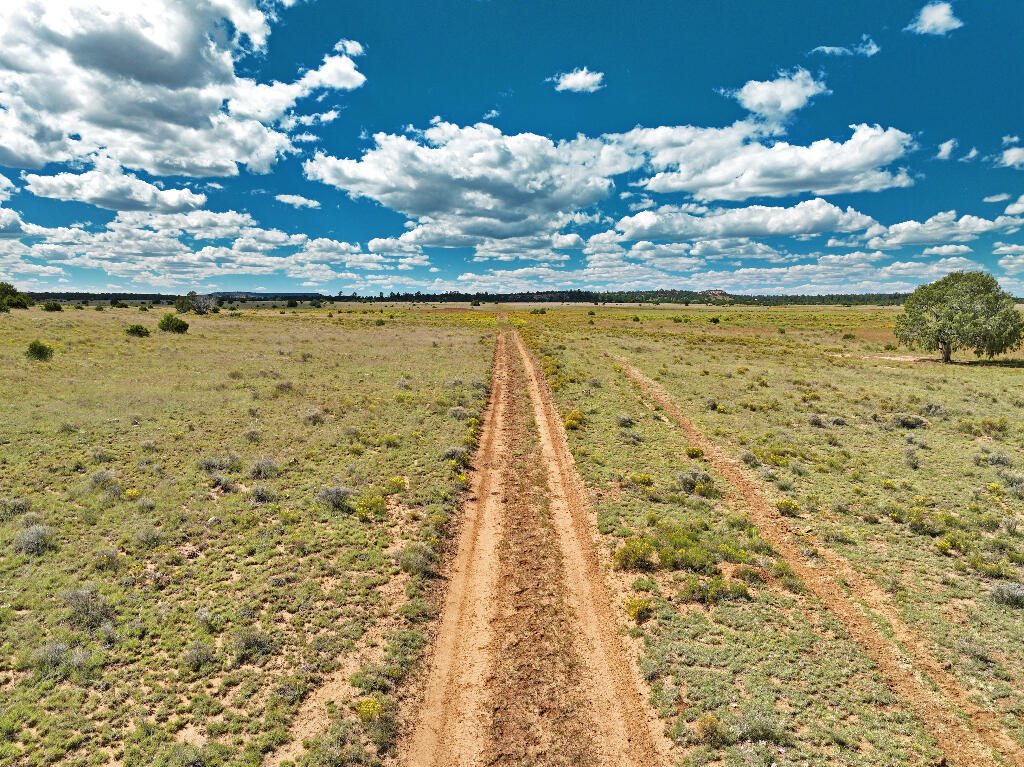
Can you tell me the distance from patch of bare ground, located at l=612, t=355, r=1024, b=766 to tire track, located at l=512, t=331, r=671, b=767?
5.31 m

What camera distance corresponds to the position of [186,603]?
37.8 ft

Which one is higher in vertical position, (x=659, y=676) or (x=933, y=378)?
(x=933, y=378)

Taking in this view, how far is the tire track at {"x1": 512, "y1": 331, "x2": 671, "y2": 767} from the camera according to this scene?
8.40m

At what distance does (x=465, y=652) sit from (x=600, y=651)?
3150 mm

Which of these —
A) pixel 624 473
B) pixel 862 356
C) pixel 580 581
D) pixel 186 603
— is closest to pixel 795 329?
pixel 862 356

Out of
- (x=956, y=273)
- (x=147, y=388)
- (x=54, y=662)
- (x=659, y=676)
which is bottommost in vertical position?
(x=659, y=676)

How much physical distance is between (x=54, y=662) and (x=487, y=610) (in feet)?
30.4

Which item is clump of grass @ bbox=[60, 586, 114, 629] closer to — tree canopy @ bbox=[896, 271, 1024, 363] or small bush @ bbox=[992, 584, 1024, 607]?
small bush @ bbox=[992, 584, 1024, 607]

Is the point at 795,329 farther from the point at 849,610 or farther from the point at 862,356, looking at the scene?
the point at 849,610

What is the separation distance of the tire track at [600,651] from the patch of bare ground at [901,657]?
5314mm

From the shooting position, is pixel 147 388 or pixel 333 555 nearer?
pixel 333 555

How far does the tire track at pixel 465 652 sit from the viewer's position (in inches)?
333

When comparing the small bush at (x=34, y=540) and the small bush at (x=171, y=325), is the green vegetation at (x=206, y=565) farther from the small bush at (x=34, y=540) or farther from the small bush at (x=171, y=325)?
the small bush at (x=171, y=325)

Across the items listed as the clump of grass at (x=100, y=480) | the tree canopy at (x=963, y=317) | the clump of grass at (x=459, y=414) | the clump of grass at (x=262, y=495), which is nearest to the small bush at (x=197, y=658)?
the clump of grass at (x=262, y=495)
